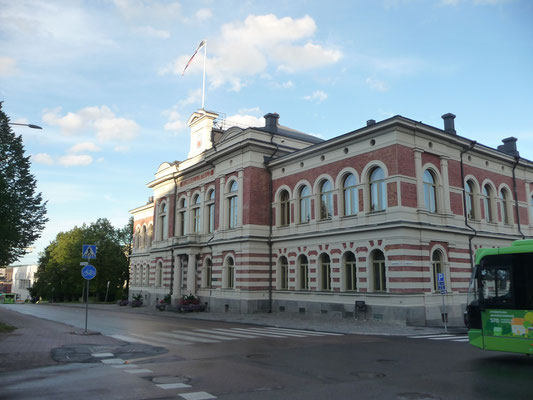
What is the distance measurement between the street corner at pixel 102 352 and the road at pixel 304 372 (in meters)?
0.14

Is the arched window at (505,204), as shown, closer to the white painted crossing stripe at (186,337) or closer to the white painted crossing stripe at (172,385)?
the white painted crossing stripe at (186,337)

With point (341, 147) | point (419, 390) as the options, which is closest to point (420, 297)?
point (341, 147)

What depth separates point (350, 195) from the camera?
1033 inches

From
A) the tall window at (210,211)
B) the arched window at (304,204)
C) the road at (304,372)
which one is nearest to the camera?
the road at (304,372)

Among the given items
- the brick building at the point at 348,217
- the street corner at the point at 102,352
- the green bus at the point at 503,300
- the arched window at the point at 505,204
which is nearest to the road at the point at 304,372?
the street corner at the point at 102,352

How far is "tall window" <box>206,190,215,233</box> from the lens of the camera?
121 feet

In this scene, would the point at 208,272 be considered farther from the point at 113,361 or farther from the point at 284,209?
the point at 113,361

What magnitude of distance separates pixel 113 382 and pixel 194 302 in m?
26.3

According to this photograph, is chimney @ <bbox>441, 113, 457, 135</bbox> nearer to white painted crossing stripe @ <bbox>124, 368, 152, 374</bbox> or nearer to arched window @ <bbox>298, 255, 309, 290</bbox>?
arched window @ <bbox>298, 255, 309, 290</bbox>

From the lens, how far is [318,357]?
12.0m

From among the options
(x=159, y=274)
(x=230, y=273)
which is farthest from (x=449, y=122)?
(x=159, y=274)

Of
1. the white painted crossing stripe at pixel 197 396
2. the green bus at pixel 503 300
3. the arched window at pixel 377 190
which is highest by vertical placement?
the arched window at pixel 377 190

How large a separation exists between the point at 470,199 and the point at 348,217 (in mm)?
8696

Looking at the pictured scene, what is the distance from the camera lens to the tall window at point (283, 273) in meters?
30.4
